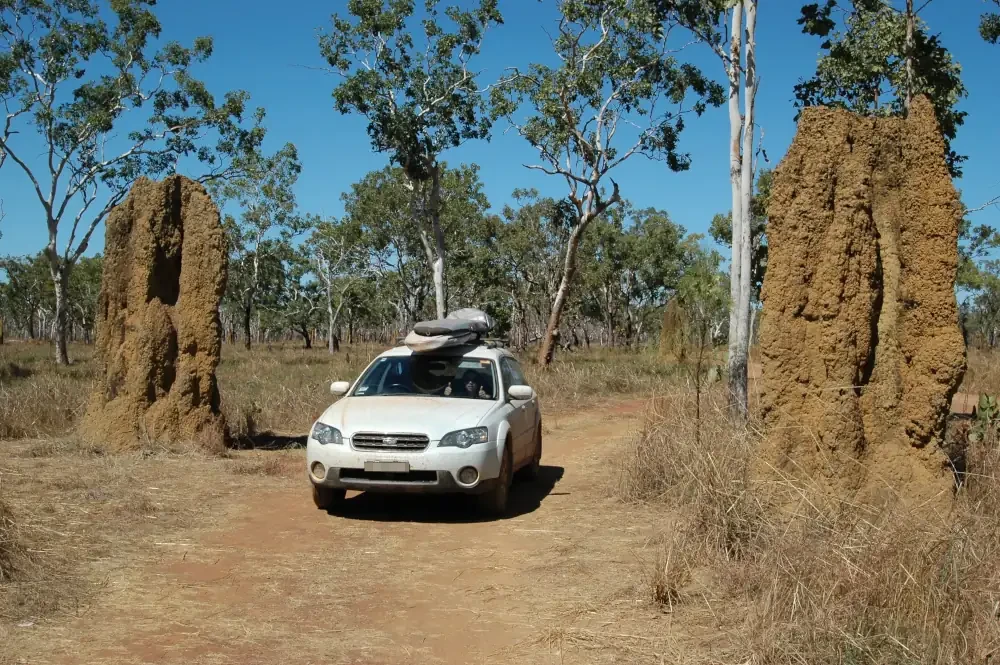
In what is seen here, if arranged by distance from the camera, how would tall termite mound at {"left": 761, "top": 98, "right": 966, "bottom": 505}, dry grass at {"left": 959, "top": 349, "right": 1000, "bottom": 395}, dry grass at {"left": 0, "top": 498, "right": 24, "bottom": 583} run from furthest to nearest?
dry grass at {"left": 959, "top": 349, "right": 1000, "bottom": 395}, tall termite mound at {"left": 761, "top": 98, "right": 966, "bottom": 505}, dry grass at {"left": 0, "top": 498, "right": 24, "bottom": 583}

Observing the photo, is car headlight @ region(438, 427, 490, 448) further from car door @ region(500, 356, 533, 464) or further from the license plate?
car door @ region(500, 356, 533, 464)

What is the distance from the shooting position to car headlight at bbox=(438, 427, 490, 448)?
338 inches

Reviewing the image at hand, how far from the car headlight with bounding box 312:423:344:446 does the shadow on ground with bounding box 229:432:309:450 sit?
4494 mm

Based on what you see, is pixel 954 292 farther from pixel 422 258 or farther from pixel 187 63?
pixel 422 258

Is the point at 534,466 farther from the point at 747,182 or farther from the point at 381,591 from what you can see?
the point at 747,182

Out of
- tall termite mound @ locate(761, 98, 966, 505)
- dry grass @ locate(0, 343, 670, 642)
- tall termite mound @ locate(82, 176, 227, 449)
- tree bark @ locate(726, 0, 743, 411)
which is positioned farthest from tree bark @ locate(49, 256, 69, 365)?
tall termite mound @ locate(761, 98, 966, 505)

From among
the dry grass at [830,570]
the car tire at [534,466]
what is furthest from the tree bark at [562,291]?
the dry grass at [830,570]

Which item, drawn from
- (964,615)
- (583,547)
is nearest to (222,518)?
(583,547)

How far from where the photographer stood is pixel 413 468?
844cm

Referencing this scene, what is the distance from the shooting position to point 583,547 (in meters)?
7.68

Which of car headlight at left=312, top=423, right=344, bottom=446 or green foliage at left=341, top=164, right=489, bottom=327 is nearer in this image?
car headlight at left=312, top=423, right=344, bottom=446

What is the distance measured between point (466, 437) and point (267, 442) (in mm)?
6191

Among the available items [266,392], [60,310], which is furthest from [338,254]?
[266,392]

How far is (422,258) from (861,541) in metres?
48.8
